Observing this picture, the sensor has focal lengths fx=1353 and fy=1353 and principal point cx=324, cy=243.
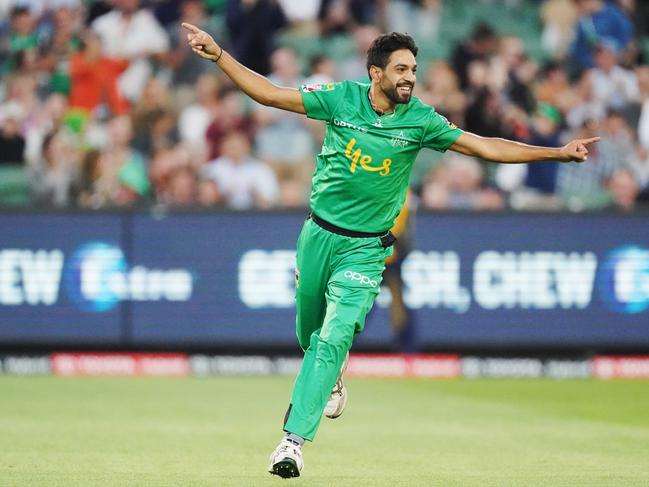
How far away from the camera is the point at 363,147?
24.0ft

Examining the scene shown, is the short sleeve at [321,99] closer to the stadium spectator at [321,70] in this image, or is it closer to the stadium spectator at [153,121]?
the stadium spectator at [153,121]

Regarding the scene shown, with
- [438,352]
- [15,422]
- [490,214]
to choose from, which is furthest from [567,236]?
[15,422]

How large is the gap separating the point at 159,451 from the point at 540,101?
10.2 m

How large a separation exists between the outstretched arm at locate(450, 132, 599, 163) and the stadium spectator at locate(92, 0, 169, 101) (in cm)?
1052

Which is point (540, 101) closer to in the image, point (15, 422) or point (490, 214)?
point (490, 214)

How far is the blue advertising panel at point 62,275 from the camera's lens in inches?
565

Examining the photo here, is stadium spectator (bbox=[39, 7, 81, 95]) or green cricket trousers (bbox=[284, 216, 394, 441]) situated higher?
stadium spectator (bbox=[39, 7, 81, 95])

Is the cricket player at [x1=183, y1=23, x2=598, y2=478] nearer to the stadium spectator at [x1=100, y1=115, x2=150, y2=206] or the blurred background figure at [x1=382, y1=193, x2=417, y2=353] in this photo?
the blurred background figure at [x1=382, y1=193, x2=417, y2=353]

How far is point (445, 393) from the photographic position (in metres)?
12.9

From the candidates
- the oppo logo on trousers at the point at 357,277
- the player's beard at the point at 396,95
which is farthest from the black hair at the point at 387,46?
the oppo logo on trousers at the point at 357,277

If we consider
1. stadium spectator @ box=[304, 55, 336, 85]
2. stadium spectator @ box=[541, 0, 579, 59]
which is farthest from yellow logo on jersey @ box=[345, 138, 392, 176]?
stadium spectator @ box=[541, 0, 579, 59]

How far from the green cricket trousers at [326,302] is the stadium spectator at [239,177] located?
793 cm

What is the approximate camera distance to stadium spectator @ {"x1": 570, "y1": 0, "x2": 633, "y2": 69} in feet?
59.9

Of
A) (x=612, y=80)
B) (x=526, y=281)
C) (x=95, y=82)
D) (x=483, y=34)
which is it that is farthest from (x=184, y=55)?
(x=526, y=281)
